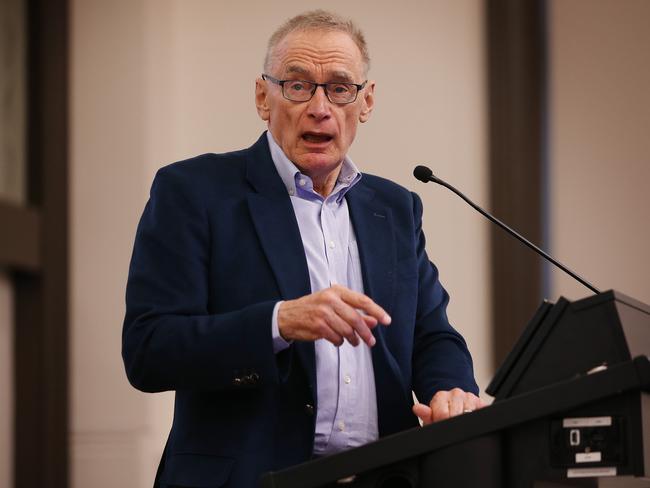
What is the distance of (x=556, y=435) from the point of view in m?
1.45

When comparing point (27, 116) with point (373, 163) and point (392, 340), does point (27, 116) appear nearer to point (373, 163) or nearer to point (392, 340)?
point (373, 163)

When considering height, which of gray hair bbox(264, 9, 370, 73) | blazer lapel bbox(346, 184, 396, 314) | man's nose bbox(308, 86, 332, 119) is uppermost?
gray hair bbox(264, 9, 370, 73)

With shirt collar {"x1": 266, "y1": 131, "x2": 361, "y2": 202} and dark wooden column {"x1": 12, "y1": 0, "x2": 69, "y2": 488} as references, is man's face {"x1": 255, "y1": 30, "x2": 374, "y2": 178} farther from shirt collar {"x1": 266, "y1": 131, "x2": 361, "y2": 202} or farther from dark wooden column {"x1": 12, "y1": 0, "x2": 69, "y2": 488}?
dark wooden column {"x1": 12, "y1": 0, "x2": 69, "y2": 488}

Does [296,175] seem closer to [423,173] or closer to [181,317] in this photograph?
[423,173]

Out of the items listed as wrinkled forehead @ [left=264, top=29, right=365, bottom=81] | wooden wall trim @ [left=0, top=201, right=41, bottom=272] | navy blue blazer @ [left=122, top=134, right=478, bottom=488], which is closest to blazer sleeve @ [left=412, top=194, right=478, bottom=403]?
navy blue blazer @ [left=122, top=134, right=478, bottom=488]

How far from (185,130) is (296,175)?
290 cm

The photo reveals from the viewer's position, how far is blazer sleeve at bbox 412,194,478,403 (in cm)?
214

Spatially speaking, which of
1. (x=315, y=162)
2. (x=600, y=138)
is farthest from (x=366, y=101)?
(x=600, y=138)

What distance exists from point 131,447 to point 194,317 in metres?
2.97

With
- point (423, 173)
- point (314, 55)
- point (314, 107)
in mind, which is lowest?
point (423, 173)

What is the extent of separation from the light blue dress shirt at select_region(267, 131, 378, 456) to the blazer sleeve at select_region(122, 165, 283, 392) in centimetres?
21

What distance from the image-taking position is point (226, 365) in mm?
1824

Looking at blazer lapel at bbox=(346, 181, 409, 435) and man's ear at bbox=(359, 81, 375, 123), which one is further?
man's ear at bbox=(359, 81, 375, 123)

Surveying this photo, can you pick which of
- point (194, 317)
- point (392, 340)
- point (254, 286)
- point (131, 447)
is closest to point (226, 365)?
point (194, 317)
